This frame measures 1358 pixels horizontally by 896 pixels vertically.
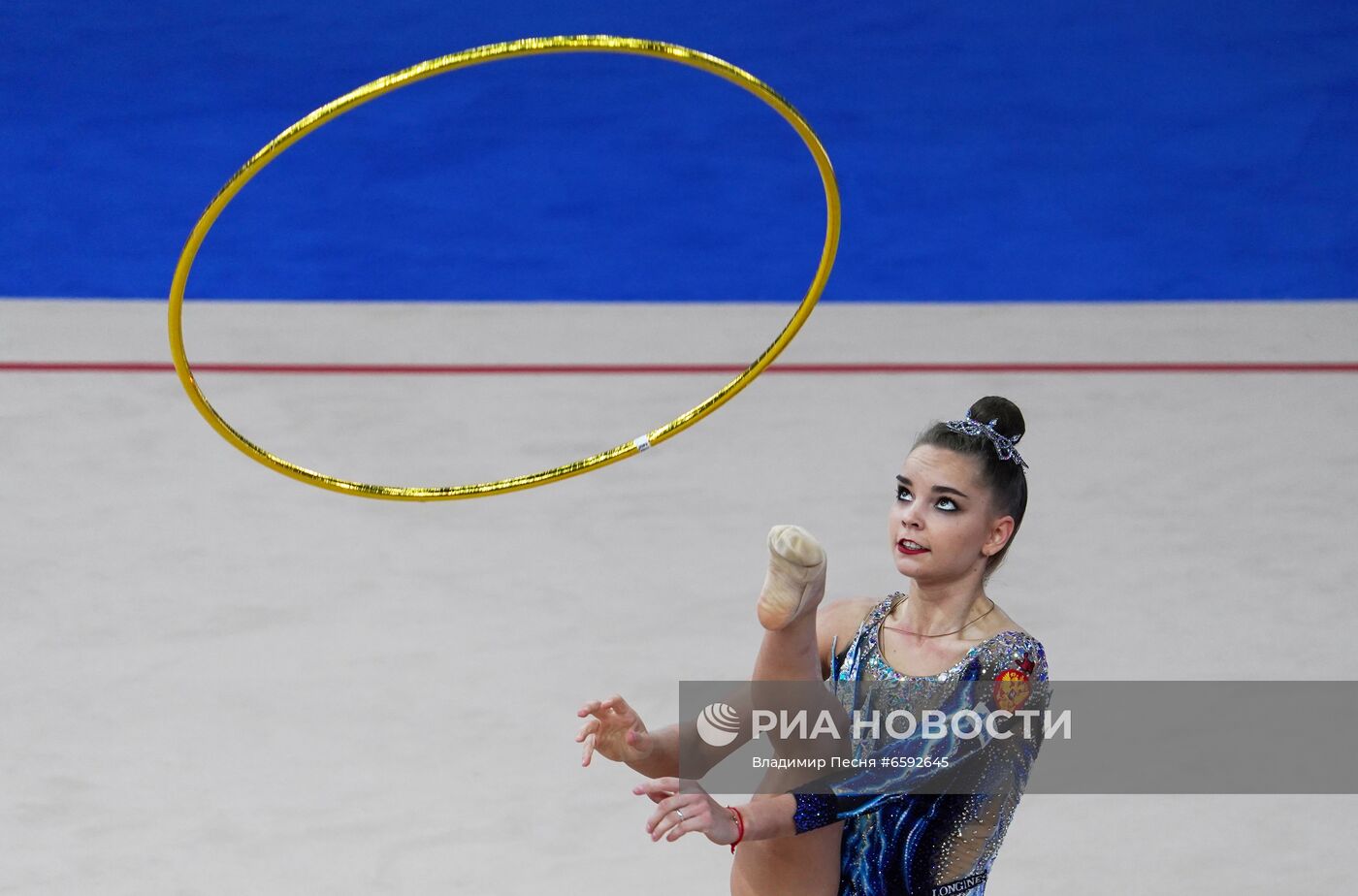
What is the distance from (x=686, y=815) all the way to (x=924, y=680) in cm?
36

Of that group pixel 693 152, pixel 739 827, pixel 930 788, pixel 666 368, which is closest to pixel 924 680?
pixel 930 788

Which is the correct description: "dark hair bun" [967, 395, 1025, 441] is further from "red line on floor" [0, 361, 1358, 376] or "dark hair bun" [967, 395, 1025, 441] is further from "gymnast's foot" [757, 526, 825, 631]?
"red line on floor" [0, 361, 1358, 376]

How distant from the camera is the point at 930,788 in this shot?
7.11 ft

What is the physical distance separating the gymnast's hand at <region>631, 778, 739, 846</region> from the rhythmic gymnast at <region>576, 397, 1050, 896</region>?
52 millimetres

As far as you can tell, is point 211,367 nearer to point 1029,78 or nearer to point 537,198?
point 537,198

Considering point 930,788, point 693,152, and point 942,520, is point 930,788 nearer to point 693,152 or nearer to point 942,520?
point 942,520

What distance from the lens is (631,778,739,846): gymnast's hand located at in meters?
1.97

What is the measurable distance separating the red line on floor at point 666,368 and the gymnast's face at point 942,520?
3179mm

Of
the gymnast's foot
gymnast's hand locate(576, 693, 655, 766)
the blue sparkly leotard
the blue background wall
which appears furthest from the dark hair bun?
the blue background wall

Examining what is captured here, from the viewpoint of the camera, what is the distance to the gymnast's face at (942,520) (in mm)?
2168

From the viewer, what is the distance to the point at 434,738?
354 centimetres

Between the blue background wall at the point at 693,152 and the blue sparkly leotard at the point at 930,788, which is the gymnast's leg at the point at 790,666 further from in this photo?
the blue background wall at the point at 693,152

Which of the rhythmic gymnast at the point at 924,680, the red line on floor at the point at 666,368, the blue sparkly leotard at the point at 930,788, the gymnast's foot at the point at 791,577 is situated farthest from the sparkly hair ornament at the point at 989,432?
the red line on floor at the point at 666,368

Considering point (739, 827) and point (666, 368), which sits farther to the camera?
point (666, 368)
